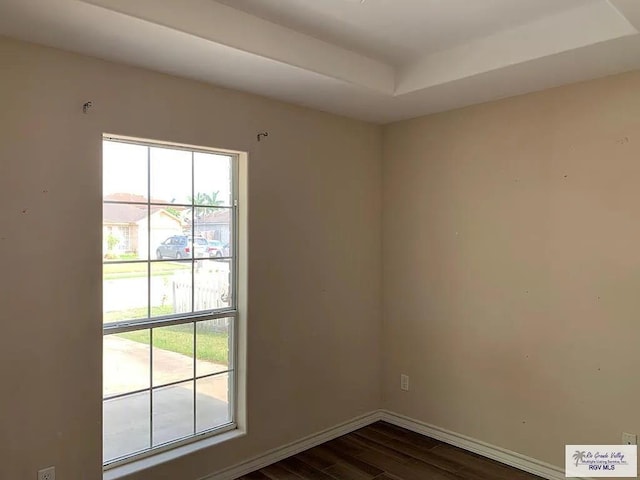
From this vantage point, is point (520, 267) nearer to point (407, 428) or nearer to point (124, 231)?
point (407, 428)

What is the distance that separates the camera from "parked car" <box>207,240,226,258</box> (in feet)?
9.70

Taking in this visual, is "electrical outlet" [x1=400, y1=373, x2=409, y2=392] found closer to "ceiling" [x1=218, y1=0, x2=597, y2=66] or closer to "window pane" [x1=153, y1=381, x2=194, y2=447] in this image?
"window pane" [x1=153, y1=381, x2=194, y2=447]

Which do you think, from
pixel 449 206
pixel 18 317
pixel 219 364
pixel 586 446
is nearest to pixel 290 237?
pixel 219 364

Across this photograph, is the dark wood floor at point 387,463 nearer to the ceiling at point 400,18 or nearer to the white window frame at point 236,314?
the white window frame at point 236,314

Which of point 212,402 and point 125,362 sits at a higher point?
point 125,362

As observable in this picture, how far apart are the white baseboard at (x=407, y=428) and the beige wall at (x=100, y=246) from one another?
0.07 m

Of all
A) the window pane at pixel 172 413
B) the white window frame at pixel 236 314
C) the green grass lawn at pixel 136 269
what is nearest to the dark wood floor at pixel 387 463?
the white window frame at pixel 236 314

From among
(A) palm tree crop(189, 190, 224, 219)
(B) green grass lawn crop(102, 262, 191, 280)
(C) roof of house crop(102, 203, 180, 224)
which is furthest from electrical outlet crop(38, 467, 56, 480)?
(A) palm tree crop(189, 190, 224, 219)

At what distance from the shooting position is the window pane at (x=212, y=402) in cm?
291

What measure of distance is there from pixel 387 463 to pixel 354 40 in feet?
8.71

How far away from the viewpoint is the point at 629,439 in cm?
265

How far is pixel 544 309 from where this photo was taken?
2.97 m

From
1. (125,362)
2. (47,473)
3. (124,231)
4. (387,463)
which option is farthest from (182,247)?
(387,463)

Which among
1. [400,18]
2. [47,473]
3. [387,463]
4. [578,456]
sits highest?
[400,18]
